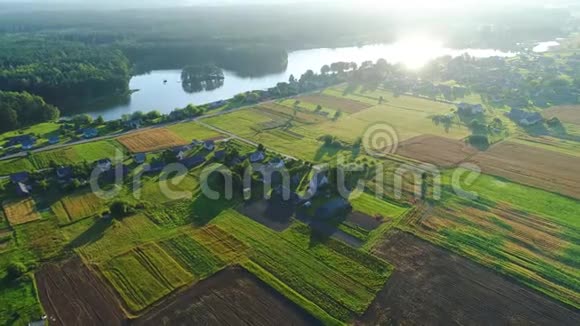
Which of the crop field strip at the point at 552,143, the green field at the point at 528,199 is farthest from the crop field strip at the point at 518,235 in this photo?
the crop field strip at the point at 552,143

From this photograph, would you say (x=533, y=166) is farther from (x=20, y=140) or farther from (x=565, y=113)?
(x=20, y=140)

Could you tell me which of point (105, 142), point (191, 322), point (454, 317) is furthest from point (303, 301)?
point (105, 142)

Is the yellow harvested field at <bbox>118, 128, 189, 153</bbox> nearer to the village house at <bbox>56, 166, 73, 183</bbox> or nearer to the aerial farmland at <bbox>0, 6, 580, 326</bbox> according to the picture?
the aerial farmland at <bbox>0, 6, 580, 326</bbox>

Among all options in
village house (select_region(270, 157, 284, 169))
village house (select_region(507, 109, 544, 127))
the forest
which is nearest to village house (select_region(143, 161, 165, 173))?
village house (select_region(270, 157, 284, 169))

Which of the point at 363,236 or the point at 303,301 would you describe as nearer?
the point at 303,301

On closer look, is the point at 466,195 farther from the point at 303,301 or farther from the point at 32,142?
the point at 32,142

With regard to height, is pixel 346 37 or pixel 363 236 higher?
pixel 346 37

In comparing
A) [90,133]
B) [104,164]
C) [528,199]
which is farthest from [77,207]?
[528,199]

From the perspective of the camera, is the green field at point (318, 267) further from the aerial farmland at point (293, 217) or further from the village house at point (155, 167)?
the village house at point (155, 167)
